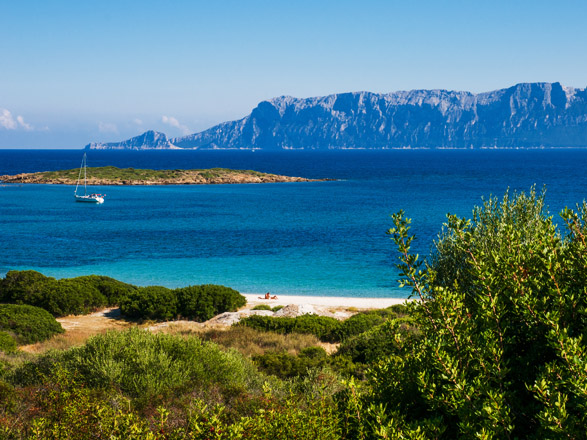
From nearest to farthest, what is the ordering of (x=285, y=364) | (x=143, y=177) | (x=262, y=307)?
(x=285, y=364) → (x=262, y=307) → (x=143, y=177)

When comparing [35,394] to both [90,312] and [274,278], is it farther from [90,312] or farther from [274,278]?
[274,278]

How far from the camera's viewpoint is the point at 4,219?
6956 centimetres

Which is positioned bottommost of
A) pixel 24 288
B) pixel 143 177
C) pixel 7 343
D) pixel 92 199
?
pixel 24 288

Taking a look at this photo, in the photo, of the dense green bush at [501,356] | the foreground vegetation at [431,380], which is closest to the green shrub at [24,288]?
the foreground vegetation at [431,380]

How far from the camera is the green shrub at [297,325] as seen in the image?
2211 centimetres

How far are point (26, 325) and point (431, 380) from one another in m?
20.6

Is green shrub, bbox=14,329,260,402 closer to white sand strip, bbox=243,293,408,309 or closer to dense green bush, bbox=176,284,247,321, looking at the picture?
dense green bush, bbox=176,284,247,321

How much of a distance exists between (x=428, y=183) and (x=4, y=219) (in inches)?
3738

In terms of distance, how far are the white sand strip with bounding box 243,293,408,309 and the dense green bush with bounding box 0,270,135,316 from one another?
27.4 ft

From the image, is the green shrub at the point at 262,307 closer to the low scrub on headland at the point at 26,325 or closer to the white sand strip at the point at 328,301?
the white sand strip at the point at 328,301

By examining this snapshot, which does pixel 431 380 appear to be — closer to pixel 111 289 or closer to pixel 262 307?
pixel 262 307

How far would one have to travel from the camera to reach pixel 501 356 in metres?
5.66

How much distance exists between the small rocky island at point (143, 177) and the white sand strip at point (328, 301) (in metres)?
99.1

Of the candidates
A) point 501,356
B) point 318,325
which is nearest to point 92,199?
point 318,325
